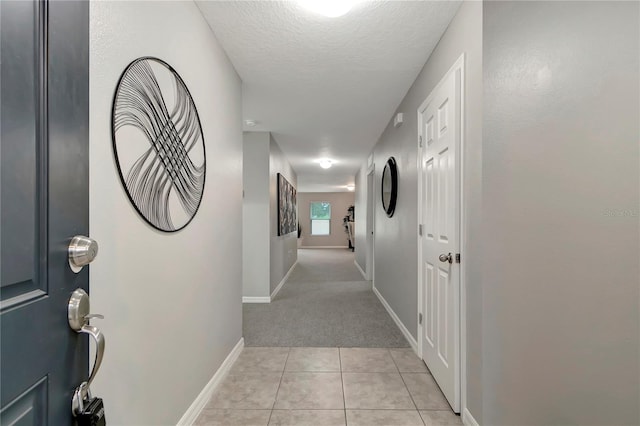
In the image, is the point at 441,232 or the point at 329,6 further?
the point at 441,232

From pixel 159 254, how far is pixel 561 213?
189 centimetres

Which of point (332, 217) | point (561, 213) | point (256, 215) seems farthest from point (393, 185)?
point (332, 217)

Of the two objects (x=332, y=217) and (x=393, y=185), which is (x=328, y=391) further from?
(x=332, y=217)

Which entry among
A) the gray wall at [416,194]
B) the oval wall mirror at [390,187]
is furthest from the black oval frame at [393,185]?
the gray wall at [416,194]

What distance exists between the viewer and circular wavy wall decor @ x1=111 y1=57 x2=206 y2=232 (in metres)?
1.17

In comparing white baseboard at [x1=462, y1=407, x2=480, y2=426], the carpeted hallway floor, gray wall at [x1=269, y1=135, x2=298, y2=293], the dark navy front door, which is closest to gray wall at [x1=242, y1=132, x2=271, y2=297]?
gray wall at [x1=269, y1=135, x2=298, y2=293]

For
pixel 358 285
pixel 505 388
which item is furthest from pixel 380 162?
pixel 505 388

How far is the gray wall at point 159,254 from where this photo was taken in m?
1.06

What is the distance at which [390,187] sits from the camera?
3.66 meters

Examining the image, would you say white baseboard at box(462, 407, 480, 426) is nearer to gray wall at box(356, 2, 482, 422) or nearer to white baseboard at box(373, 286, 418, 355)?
gray wall at box(356, 2, 482, 422)

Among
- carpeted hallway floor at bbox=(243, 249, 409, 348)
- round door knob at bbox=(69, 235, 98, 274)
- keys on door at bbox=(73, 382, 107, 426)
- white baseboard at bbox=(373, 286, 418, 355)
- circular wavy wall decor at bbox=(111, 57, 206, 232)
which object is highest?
circular wavy wall decor at bbox=(111, 57, 206, 232)

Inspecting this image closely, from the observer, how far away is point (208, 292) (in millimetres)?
2012

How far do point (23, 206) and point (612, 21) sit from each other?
6.91 ft

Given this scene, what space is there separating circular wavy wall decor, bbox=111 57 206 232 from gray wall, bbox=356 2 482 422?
5.00ft
